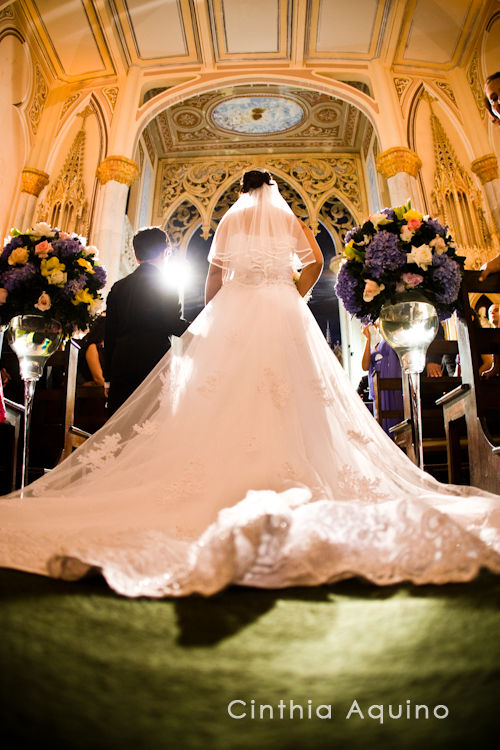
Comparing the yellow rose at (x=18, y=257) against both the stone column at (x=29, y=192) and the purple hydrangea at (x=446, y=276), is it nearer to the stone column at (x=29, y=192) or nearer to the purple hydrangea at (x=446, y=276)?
the purple hydrangea at (x=446, y=276)

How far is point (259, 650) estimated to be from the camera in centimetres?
72

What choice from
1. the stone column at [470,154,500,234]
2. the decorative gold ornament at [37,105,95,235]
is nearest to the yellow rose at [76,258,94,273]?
the decorative gold ornament at [37,105,95,235]

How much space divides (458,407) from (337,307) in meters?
7.24

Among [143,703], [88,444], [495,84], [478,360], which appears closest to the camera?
[143,703]

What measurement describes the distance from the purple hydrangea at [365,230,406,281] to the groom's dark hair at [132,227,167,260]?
1151 mm

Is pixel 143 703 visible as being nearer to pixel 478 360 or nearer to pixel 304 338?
pixel 304 338

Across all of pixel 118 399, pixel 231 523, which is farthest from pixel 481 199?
pixel 231 523

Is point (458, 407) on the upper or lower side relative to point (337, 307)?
lower

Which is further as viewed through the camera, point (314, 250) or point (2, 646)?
point (314, 250)

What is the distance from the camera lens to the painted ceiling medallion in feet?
28.8

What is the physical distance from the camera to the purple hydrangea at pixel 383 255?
101 inches

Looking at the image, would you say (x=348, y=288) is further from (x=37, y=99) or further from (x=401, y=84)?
(x=37, y=99)

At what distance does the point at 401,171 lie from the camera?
281 inches

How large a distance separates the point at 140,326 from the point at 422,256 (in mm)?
1527
